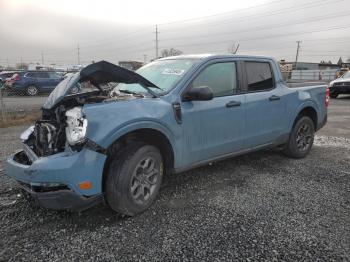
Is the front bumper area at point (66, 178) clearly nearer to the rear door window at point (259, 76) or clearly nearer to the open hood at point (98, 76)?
the open hood at point (98, 76)

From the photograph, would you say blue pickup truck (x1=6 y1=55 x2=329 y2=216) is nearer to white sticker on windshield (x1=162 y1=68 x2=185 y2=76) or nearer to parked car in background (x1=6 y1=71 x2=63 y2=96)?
white sticker on windshield (x1=162 y1=68 x2=185 y2=76)

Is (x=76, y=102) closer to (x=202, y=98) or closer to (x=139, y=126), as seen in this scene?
(x=139, y=126)

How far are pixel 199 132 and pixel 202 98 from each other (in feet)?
1.50

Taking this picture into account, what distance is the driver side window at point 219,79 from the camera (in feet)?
13.6

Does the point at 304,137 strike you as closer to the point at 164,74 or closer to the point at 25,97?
the point at 164,74

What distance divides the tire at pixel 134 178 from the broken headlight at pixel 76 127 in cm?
46

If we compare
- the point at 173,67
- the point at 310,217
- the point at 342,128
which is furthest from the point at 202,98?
the point at 342,128

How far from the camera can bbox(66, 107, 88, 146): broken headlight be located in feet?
9.97

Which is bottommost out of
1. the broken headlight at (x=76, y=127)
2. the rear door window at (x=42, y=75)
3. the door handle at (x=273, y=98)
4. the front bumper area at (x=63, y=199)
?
the front bumper area at (x=63, y=199)

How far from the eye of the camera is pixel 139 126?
3375mm

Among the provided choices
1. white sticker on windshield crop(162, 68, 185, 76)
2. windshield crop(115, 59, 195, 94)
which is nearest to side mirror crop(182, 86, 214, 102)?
windshield crop(115, 59, 195, 94)

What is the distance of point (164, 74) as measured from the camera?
13.9 feet

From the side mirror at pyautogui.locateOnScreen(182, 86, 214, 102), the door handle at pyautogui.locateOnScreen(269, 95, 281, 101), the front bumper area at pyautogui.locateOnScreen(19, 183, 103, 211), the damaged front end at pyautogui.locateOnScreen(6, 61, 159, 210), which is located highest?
the side mirror at pyautogui.locateOnScreen(182, 86, 214, 102)

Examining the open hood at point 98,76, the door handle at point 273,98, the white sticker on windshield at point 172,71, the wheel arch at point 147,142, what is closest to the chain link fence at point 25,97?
the door handle at point 273,98
